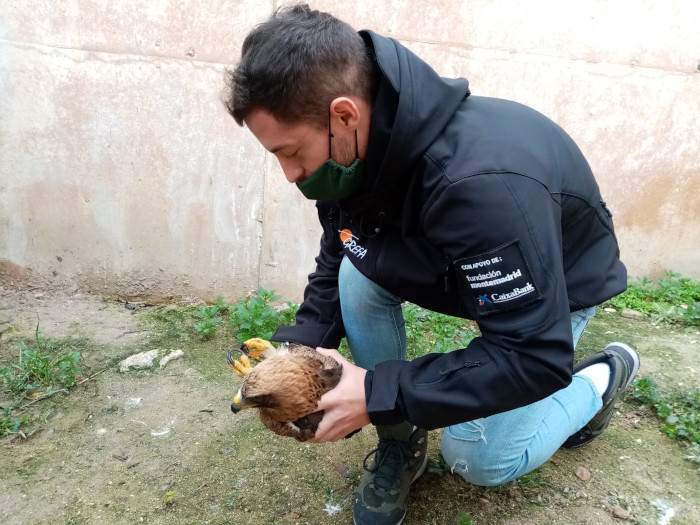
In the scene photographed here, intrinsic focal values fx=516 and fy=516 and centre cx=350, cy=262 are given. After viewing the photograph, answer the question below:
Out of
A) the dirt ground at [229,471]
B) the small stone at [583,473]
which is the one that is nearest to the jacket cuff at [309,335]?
the dirt ground at [229,471]

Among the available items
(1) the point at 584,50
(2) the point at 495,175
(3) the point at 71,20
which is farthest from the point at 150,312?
(1) the point at 584,50

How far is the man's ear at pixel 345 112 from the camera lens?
1.35 m

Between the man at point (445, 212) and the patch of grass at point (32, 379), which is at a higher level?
the man at point (445, 212)

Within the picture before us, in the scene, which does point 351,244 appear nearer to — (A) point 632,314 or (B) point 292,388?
(B) point 292,388

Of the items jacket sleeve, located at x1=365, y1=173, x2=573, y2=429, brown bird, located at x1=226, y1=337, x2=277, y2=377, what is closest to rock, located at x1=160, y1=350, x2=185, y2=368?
brown bird, located at x1=226, y1=337, x2=277, y2=377

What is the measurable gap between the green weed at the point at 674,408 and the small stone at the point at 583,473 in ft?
1.67

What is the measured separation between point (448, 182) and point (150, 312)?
2.68 meters

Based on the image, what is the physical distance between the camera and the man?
1.26 metres

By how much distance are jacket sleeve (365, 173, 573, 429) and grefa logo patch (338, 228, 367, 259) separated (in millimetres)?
414

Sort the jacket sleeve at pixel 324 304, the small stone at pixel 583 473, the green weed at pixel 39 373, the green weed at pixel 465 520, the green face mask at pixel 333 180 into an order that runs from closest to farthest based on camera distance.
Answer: the green face mask at pixel 333 180
the green weed at pixel 465 520
the jacket sleeve at pixel 324 304
the small stone at pixel 583 473
the green weed at pixel 39 373

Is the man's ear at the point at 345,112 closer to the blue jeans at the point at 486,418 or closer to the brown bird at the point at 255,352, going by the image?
the blue jeans at the point at 486,418

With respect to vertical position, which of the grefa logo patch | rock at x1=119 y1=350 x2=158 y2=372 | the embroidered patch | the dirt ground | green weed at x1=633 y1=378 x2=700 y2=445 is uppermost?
the embroidered patch

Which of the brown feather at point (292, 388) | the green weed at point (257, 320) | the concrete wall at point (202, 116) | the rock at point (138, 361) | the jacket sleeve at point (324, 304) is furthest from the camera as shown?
the concrete wall at point (202, 116)

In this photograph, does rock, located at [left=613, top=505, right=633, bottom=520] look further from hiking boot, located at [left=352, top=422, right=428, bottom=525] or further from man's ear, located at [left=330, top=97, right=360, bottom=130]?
man's ear, located at [left=330, top=97, right=360, bottom=130]
